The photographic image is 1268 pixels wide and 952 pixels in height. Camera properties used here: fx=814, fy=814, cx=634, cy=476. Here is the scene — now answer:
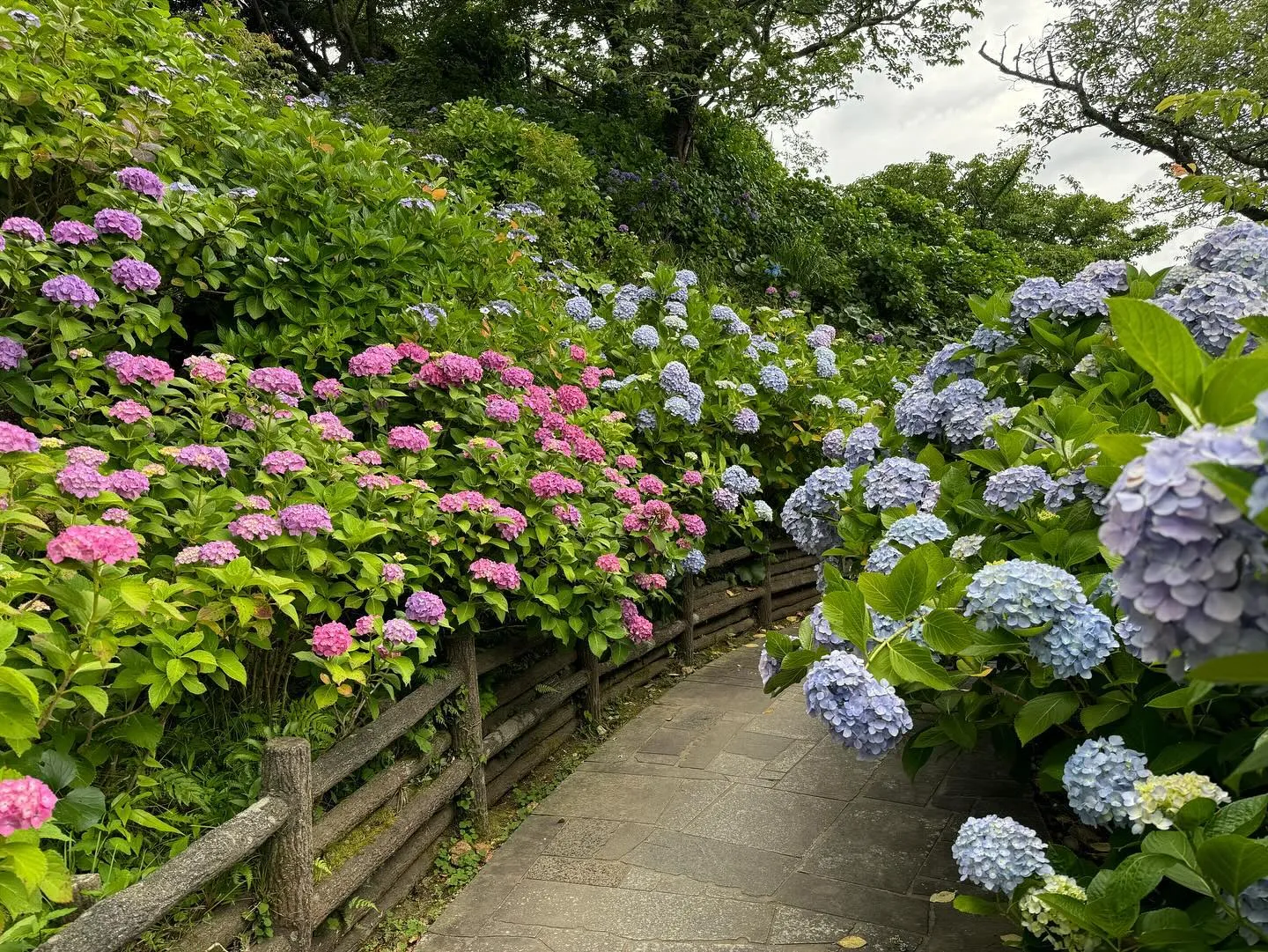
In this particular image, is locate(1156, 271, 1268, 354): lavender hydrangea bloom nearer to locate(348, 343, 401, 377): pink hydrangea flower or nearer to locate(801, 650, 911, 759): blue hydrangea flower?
locate(801, 650, 911, 759): blue hydrangea flower

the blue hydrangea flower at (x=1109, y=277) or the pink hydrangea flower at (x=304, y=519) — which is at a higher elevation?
the blue hydrangea flower at (x=1109, y=277)

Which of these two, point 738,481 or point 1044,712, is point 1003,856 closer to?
point 1044,712

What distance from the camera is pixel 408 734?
112 inches

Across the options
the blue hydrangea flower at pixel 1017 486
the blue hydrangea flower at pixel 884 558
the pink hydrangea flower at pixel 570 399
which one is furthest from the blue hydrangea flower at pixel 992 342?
the pink hydrangea flower at pixel 570 399

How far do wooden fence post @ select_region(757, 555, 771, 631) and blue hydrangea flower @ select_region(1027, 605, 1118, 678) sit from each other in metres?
3.94

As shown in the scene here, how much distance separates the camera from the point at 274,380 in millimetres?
2814

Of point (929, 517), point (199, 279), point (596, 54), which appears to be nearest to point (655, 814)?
point (929, 517)

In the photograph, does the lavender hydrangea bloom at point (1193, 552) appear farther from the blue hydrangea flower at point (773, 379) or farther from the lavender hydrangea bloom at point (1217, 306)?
the blue hydrangea flower at point (773, 379)

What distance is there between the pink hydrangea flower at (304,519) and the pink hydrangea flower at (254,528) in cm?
4

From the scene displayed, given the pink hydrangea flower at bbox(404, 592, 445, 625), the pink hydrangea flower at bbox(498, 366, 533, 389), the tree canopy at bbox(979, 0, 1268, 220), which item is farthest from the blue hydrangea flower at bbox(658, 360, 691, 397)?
the tree canopy at bbox(979, 0, 1268, 220)

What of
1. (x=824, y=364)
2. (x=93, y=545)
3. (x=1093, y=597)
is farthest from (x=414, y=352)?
(x=824, y=364)

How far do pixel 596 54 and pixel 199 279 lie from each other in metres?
7.48

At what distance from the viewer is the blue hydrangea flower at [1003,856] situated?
175 cm

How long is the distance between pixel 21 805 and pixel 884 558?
6.67 ft
